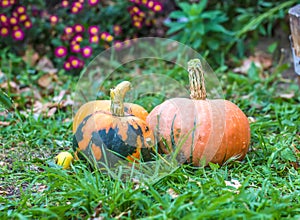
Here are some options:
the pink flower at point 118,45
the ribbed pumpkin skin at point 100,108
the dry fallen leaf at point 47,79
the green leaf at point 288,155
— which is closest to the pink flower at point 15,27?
the dry fallen leaf at point 47,79

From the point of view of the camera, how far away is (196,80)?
263 cm

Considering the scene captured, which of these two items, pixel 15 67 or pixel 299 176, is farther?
pixel 15 67

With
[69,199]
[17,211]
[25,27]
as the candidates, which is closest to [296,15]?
[69,199]

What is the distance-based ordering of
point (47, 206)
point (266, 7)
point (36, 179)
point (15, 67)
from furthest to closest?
point (266, 7) < point (15, 67) < point (36, 179) < point (47, 206)

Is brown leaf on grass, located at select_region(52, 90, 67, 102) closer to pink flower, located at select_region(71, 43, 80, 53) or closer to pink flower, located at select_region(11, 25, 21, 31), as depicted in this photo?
pink flower, located at select_region(71, 43, 80, 53)

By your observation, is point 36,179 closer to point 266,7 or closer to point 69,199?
point 69,199

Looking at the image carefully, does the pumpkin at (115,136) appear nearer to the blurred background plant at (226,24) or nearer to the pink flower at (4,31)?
the blurred background plant at (226,24)

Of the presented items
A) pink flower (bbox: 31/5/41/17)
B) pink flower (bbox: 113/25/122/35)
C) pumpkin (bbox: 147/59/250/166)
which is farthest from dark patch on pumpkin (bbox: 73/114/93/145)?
pink flower (bbox: 31/5/41/17)

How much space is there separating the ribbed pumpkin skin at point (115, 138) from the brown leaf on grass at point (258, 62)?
2.39m

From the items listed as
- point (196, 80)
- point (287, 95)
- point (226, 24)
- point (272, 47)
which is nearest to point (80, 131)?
point (196, 80)

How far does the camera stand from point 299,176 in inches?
98.4

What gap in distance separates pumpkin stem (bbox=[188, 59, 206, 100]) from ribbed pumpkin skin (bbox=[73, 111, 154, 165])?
13.2 inches

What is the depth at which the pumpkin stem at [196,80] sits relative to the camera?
2.62 metres

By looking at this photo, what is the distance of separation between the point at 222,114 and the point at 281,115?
1.14 meters
